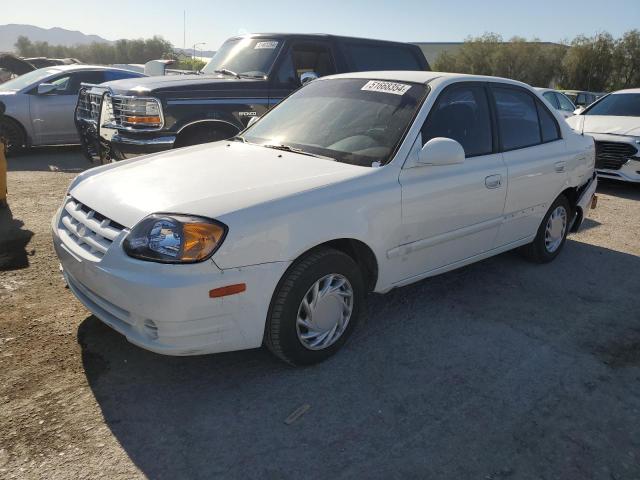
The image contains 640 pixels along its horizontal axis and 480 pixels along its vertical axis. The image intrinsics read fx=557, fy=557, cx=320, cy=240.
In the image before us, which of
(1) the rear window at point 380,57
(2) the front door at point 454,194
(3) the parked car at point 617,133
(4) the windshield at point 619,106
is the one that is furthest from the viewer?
(4) the windshield at point 619,106

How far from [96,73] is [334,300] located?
885 centimetres

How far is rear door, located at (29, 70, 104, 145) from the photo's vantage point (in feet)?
31.9

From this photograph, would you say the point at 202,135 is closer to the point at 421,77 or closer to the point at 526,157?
the point at 421,77

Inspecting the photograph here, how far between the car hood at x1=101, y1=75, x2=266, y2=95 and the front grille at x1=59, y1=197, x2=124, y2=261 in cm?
298

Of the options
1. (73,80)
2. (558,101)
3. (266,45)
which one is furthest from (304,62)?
(558,101)

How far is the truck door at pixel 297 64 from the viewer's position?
6766mm

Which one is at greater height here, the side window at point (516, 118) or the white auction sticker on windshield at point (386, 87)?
the white auction sticker on windshield at point (386, 87)

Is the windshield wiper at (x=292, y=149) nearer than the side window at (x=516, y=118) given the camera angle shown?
Yes

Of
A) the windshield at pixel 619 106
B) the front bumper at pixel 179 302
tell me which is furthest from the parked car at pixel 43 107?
the windshield at pixel 619 106

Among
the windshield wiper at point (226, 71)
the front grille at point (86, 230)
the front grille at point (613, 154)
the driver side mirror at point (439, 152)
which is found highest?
the windshield wiper at point (226, 71)

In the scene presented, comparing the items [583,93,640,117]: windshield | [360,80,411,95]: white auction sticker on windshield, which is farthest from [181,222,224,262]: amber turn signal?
[583,93,640,117]: windshield

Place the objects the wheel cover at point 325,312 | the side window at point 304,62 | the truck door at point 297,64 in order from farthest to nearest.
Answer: the side window at point 304,62
the truck door at point 297,64
the wheel cover at point 325,312

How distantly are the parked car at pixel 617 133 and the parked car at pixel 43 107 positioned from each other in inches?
346

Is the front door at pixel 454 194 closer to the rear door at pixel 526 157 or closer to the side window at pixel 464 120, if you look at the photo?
the side window at pixel 464 120
